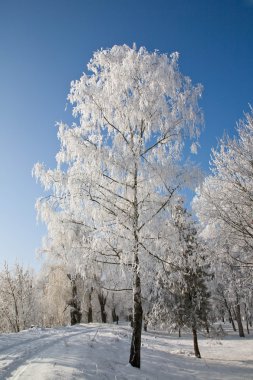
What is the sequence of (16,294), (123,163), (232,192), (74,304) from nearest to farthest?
1. (123,163)
2. (232,192)
3. (74,304)
4. (16,294)

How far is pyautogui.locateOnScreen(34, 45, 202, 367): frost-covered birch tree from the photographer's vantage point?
32.8 ft

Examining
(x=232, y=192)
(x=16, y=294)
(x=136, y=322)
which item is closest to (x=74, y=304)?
(x=16, y=294)

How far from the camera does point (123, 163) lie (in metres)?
10.1

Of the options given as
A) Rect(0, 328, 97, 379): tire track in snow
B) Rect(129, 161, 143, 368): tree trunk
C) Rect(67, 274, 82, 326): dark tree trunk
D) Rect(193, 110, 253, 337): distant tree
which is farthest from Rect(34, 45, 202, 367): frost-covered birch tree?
Rect(67, 274, 82, 326): dark tree trunk

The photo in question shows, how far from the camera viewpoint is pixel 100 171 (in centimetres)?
1007

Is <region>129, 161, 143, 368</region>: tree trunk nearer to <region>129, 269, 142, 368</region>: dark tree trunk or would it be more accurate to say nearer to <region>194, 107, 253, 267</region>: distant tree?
<region>129, 269, 142, 368</region>: dark tree trunk

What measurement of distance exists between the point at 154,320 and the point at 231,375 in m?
9.20

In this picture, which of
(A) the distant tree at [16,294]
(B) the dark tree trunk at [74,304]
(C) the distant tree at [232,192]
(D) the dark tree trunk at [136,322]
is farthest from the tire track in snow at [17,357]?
(A) the distant tree at [16,294]

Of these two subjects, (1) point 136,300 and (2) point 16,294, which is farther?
(2) point 16,294

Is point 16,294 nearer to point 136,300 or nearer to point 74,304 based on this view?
point 74,304

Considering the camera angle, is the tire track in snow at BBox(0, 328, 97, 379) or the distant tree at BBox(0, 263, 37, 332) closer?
the tire track in snow at BBox(0, 328, 97, 379)

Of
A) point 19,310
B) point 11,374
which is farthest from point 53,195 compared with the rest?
point 19,310

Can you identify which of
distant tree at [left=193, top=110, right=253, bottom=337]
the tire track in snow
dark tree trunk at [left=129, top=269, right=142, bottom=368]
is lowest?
the tire track in snow

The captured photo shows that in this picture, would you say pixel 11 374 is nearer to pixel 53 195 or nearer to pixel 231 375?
pixel 53 195
